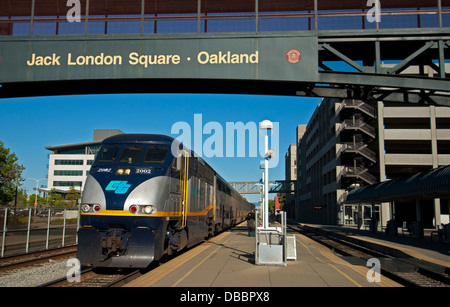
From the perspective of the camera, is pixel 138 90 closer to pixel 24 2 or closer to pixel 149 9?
pixel 149 9

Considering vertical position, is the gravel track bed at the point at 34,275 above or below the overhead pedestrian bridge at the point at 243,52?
below

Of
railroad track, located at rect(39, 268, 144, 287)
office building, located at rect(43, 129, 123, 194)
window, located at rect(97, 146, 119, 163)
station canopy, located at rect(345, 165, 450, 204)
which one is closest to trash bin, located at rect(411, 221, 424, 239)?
station canopy, located at rect(345, 165, 450, 204)

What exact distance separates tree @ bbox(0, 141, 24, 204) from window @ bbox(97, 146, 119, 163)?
3334 centimetres

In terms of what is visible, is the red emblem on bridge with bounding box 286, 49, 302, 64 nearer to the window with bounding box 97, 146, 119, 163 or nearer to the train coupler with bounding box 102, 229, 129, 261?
the window with bounding box 97, 146, 119, 163

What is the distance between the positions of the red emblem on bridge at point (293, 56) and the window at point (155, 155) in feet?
16.1

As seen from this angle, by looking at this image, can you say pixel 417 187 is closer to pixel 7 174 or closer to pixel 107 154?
pixel 107 154

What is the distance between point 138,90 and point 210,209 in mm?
8738

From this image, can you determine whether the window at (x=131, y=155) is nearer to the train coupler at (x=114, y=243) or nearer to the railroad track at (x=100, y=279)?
the train coupler at (x=114, y=243)

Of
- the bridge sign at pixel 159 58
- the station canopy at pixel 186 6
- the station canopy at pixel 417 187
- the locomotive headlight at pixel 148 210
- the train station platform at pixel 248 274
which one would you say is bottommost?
the train station platform at pixel 248 274

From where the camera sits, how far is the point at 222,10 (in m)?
13.7

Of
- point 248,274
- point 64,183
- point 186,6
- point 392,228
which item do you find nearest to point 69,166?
point 64,183

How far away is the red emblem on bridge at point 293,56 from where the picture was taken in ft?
40.7

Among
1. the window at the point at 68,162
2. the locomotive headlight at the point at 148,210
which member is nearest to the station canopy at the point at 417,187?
the locomotive headlight at the point at 148,210

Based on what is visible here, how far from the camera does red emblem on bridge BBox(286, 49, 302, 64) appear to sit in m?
12.4
